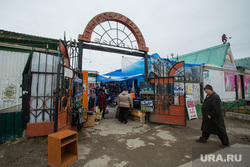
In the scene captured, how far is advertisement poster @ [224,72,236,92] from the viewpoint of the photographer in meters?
10.8

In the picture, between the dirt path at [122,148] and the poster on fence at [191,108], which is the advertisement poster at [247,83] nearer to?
the poster on fence at [191,108]

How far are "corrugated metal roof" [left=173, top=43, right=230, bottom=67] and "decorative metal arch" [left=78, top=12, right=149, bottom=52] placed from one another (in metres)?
8.30

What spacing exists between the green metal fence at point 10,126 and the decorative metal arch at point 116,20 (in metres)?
4.16

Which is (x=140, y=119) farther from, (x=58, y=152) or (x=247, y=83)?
(x=247, y=83)

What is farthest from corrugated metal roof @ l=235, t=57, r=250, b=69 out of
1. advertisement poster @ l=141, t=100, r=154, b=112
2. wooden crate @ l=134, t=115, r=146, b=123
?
wooden crate @ l=134, t=115, r=146, b=123

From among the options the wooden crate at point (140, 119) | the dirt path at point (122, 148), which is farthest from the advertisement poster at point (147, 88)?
the dirt path at point (122, 148)

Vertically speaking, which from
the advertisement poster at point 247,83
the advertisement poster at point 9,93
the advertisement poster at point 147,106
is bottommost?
the advertisement poster at point 147,106

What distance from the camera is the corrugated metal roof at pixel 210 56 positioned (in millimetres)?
11368

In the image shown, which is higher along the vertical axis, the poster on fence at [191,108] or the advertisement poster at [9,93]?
the advertisement poster at [9,93]

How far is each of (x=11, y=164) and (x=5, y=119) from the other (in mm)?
1936

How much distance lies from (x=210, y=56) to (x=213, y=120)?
439 inches

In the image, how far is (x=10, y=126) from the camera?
411cm

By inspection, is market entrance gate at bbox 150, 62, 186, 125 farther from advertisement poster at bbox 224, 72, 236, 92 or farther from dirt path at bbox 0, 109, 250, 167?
advertisement poster at bbox 224, 72, 236, 92

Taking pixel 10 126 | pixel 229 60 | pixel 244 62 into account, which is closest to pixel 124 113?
pixel 10 126
